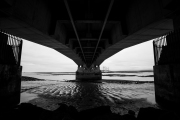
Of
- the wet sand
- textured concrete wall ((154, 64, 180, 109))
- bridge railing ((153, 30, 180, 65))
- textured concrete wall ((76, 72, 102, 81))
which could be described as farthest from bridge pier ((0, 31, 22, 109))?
textured concrete wall ((76, 72, 102, 81))

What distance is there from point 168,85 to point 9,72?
308 inches

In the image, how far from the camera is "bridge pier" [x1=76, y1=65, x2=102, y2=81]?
33.0 m

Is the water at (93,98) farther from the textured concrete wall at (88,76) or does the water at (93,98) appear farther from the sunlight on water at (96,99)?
the textured concrete wall at (88,76)

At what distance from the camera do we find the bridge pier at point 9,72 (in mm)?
4617

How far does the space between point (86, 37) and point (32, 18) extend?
5.13 m

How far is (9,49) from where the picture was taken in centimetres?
518

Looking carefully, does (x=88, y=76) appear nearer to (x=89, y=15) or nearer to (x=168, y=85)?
(x=89, y=15)

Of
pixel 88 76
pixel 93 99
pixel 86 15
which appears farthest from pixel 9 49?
pixel 88 76

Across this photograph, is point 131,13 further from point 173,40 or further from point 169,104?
point 169,104

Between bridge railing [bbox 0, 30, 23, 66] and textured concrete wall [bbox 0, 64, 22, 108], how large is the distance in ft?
1.31

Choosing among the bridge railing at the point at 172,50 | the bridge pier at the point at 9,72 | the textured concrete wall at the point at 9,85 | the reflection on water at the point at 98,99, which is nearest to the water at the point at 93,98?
the reflection on water at the point at 98,99

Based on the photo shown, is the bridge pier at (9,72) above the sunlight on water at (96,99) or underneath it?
above

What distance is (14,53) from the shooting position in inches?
222

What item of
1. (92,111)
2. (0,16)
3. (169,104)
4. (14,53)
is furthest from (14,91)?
(169,104)
